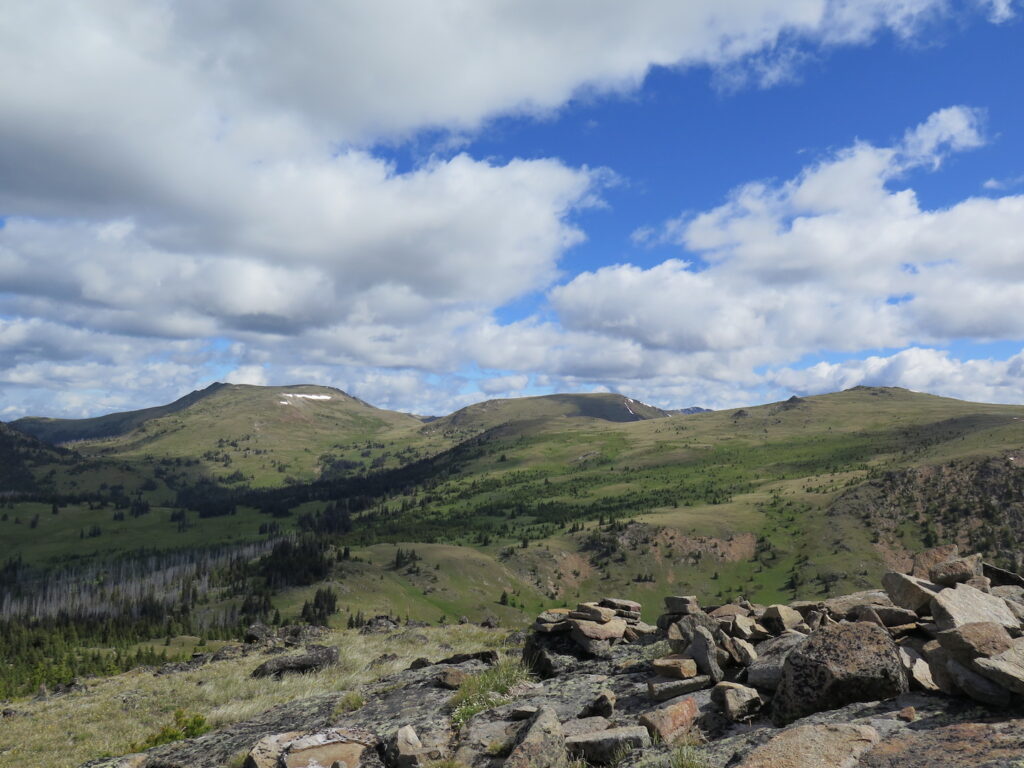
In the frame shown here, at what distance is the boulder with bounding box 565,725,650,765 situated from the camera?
10.3m

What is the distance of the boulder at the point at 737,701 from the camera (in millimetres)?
11000

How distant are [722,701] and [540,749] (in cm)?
370

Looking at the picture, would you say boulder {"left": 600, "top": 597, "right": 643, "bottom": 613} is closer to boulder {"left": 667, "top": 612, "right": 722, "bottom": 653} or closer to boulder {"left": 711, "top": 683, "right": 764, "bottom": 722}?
boulder {"left": 667, "top": 612, "right": 722, "bottom": 653}

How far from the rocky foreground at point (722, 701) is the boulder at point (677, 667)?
3cm

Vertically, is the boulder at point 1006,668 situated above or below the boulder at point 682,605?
above

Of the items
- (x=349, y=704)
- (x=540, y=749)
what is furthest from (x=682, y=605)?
(x=349, y=704)

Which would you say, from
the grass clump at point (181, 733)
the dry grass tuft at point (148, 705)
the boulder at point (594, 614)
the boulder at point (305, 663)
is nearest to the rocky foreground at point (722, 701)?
the boulder at point (594, 614)

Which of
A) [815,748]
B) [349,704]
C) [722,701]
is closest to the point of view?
[815,748]

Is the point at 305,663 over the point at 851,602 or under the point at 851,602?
under

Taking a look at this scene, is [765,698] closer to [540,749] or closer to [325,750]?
[540,749]

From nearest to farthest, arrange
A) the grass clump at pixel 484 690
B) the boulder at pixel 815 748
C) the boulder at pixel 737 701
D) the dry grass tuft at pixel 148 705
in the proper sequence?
the boulder at pixel 815 748 < the boulder at pixel 737 701 < the grass clump at pixel 484 690 < the dry grass tuft at pixel 148 705

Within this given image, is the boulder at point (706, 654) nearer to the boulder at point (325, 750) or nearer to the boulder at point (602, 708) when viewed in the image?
the boulder at point (602, 708)

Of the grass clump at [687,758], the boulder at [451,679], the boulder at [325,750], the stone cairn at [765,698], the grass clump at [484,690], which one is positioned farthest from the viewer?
the boulder at [451,679]

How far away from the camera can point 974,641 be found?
9.49m
